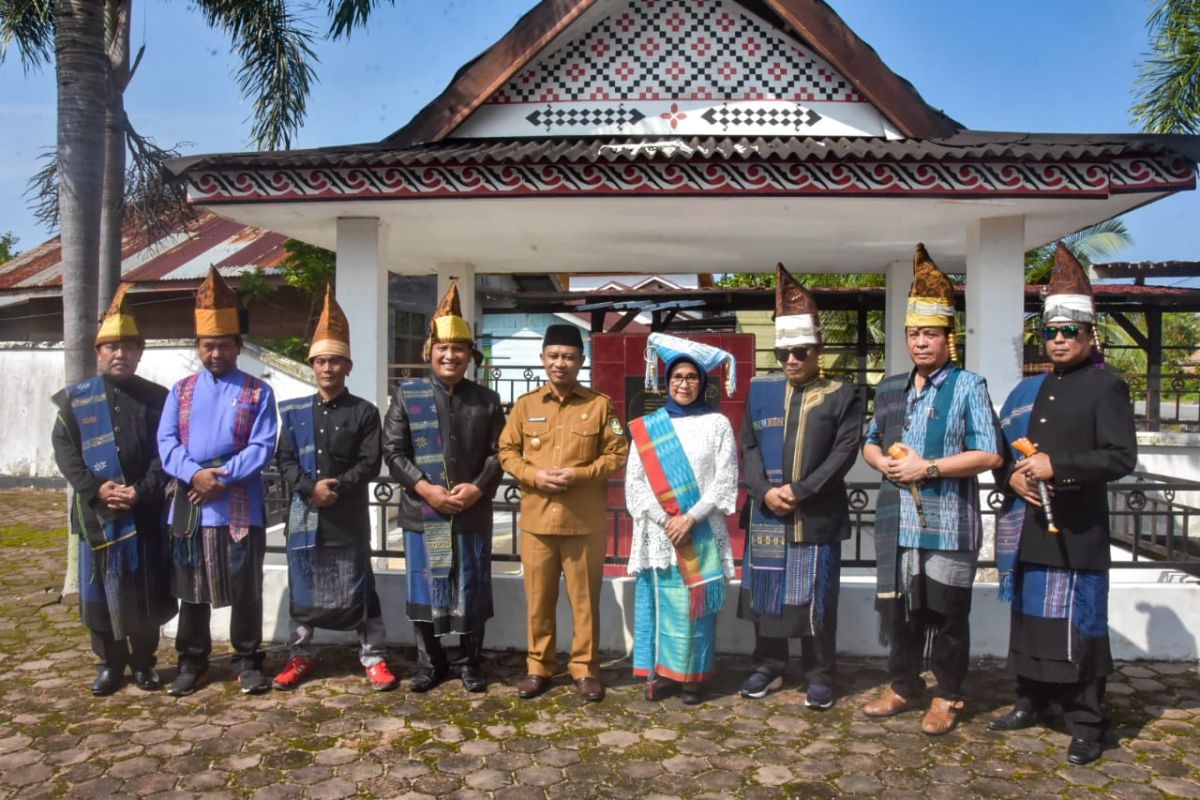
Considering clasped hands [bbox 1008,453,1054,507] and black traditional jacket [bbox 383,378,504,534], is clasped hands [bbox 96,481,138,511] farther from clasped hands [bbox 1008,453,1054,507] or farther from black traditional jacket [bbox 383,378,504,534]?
clasped hands [bbox 1008,453,1054,507]

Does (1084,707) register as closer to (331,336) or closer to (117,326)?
(331,336)

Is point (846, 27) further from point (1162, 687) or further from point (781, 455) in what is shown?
point (1162, 687)

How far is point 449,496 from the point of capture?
14.6 ft

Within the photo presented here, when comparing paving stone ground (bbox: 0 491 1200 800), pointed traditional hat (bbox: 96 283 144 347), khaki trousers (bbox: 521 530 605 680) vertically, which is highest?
pointed traditional hat (bbox: 96 283 144 347)

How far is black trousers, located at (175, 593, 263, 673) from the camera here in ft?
14.9

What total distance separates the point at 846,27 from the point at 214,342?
4607mm

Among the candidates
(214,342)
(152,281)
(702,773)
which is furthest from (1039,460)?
(152,281)

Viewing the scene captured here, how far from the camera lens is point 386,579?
209 inches

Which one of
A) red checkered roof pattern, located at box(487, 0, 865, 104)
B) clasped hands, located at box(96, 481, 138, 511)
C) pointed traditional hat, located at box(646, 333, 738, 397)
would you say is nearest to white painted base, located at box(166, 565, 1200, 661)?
clasped hands, located at box(96, 481, 138, 511)

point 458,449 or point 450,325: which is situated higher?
point 450,325

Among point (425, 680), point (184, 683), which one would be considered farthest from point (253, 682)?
point (425, 680)

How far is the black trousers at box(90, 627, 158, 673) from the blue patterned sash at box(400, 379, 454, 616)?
1434mm

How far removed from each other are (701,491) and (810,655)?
0.94 metres

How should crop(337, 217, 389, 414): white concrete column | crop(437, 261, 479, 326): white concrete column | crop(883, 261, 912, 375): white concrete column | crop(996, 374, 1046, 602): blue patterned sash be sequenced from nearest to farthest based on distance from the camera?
crop(996, 374, 1046, 602): blue patterned sash, crop(337, 217, 389, 414): white concrete column, crop(883, 261, 912, 375): white concrete column, crop(437, 261, 479, 326): white concrete column
